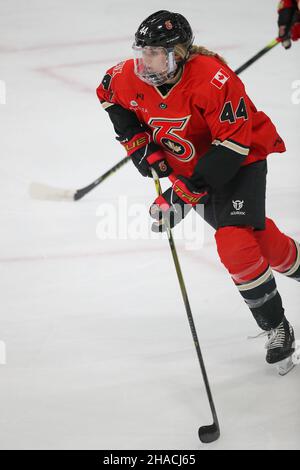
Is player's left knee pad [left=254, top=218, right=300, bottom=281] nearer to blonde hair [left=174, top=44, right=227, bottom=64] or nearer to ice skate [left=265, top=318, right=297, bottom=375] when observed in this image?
ice skate [left=265, top=318, right=297, bottom=375]

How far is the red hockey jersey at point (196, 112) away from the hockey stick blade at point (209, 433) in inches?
30.5

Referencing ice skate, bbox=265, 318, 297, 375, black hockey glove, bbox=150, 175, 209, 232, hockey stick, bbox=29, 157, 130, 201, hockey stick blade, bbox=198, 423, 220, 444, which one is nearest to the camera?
hockey stick blade, bbox=198, 423, 220, 444

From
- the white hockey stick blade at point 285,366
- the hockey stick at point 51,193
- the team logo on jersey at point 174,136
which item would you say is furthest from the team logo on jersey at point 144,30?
the hockey stick at point 51,193

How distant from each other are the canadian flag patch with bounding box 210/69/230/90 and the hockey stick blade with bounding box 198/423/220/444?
0.95 meters

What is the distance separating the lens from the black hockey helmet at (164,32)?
2394mm

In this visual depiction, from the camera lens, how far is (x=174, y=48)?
2406mm

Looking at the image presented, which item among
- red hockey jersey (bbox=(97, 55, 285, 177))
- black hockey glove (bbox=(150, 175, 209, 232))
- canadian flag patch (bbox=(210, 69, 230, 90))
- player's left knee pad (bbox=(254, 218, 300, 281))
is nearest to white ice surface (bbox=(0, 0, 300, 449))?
player's left knee pad (bbox=(254, 218, 300, 281))

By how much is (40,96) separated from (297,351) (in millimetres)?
3204

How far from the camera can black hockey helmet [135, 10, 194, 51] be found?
94.3 inches

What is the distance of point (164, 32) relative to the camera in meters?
2.40

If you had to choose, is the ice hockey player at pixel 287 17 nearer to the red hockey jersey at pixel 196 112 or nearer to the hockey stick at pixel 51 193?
the red hockey jersey at pixel 196 112

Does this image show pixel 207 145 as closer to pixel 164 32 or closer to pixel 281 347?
pixel 164 32

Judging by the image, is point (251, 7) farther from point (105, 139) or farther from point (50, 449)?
point (50, 449)

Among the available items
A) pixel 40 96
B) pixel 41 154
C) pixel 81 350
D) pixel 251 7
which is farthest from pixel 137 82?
pixel 251 7
